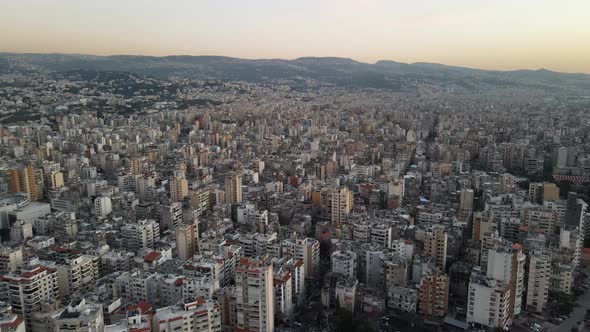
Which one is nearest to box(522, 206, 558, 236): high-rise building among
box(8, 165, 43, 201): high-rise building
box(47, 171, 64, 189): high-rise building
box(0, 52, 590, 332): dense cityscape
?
box(0, 52, 590, 332): dense cityscape

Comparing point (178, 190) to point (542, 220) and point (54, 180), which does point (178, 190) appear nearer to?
point (54, 180)

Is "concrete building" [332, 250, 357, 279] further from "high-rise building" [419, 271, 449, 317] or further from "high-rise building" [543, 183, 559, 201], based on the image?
"high-rise building" [543, 183, 559, 201]

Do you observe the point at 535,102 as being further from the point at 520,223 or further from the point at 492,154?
the point at 520,223

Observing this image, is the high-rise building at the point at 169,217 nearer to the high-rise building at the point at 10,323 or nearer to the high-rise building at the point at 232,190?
the high-rise building at the point at 232,190

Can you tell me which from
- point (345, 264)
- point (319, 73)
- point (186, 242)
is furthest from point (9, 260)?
point (319, 73)

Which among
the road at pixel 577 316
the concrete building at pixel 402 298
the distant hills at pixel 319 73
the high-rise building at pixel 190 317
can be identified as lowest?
the road at pixel 577 316

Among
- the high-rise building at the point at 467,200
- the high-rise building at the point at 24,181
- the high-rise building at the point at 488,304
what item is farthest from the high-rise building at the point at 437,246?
the high-rise building at the point at 24,181
